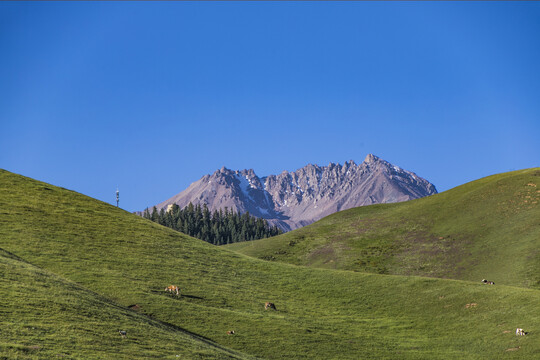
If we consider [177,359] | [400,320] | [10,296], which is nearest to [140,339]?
[177,359]

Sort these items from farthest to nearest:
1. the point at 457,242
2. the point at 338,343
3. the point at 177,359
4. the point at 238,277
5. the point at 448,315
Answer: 1. the point at 457,242
2. the point at 238,277
3. the point at 448,315
4. the point at 338,343
5. the point at 177,359

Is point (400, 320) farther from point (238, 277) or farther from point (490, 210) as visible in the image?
point (490, 210)

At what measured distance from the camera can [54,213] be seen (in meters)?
73.2

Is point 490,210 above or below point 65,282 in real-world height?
above

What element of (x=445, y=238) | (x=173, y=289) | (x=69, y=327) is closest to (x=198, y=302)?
(x=173, y=289)

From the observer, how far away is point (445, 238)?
108 metres

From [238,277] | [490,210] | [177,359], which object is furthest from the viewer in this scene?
[490,210]

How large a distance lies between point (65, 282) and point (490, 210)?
9133cm

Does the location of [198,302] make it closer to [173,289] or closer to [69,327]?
[173,289]

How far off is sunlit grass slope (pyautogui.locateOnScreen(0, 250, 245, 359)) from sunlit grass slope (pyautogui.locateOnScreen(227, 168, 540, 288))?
58.4 metres

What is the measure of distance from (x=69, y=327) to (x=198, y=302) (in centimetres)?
2342

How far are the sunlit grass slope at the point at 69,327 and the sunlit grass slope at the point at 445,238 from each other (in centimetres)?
5844

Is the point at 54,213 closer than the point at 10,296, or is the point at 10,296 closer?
the point at 10,296

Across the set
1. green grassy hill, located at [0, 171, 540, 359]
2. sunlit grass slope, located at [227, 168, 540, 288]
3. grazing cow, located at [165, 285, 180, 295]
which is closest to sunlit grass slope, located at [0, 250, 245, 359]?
green grassy hill, located at [0, 171, 540, 359]
